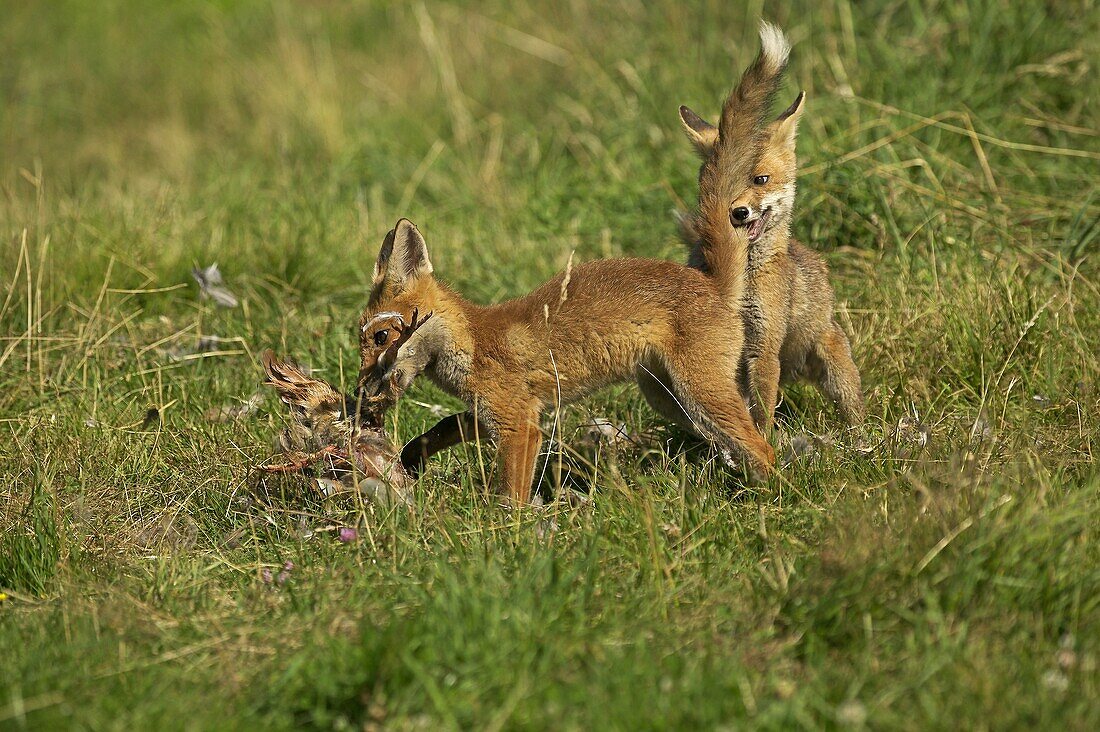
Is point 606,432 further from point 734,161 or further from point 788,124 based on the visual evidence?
point 788,124

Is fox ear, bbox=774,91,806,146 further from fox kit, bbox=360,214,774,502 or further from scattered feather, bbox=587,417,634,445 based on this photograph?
scattered feather, bbox=587,417,634,445

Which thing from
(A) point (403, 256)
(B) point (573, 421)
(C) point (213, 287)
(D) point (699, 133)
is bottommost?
(B) point (573, 421)

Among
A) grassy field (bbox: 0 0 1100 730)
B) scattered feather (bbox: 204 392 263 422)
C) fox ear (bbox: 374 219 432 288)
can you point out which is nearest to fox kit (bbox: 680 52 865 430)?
grassy field (bbox: 0 0 1100 730)

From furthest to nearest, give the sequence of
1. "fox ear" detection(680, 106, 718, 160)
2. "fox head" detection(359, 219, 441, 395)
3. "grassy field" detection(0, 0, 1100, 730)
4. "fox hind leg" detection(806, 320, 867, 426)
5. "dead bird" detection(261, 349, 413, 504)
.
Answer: "fox ear" detection(680, 106, 718, 160), "fox hind leg" detection(806, 320, 867, 426), "fox head" detection(359, 219, 441, 395), "dead bird" detection(261, 349, 413, 504), "grassy field" detection(0, 0, 1100, 730)

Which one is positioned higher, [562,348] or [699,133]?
[699,133]

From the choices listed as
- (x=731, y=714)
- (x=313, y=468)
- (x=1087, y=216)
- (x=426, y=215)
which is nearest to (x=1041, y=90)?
(x=1087, y=216)

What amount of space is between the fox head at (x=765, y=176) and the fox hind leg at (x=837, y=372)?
0.57 meters

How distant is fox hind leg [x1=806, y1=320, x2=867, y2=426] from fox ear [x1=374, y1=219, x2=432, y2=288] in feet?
5.95

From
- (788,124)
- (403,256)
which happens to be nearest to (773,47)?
(788,124)

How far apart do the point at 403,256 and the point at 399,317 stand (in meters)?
0.30

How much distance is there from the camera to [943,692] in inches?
113

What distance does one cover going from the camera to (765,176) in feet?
17.8

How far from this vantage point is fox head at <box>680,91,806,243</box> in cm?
524

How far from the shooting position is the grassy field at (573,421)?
301 centimetres
